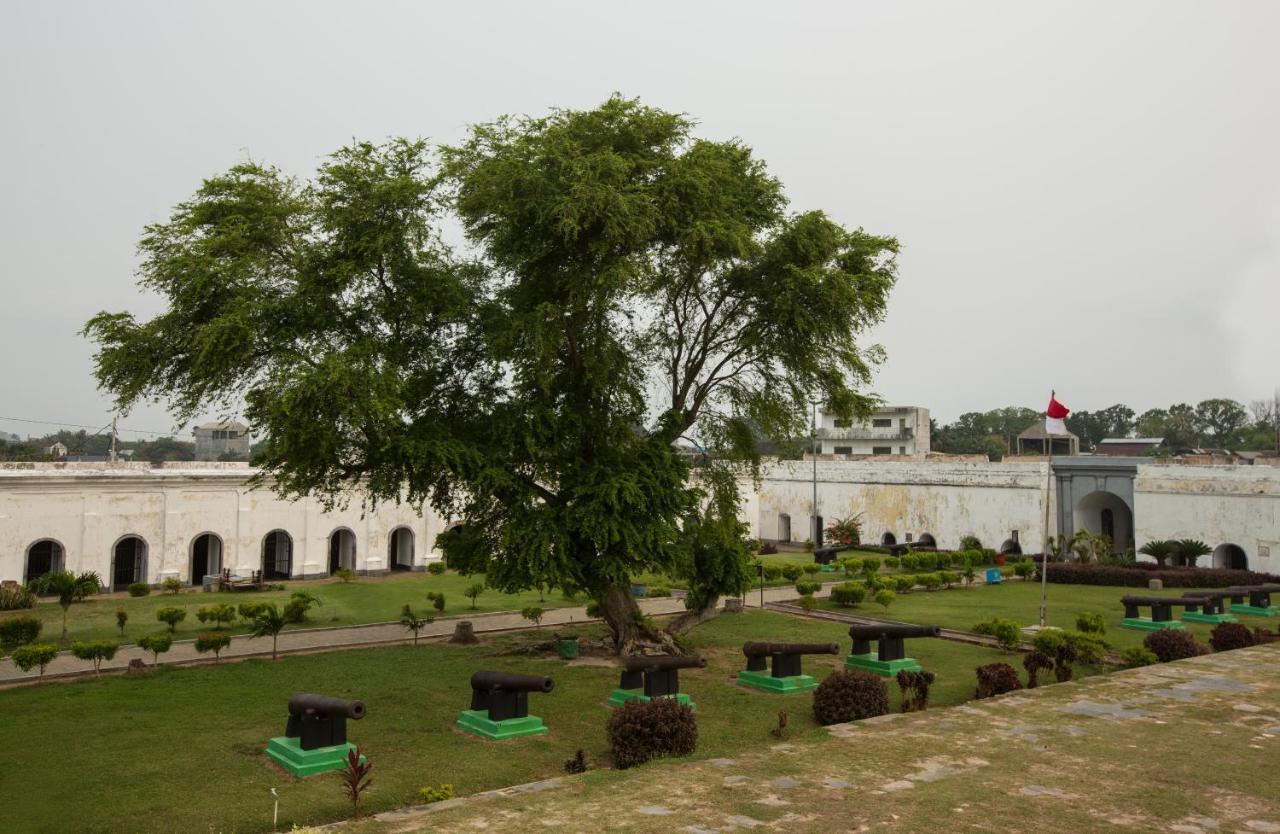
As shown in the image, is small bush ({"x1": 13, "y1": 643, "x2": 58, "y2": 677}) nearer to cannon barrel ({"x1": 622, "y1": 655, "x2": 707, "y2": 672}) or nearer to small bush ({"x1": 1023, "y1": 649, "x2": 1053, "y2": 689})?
cannon barrel ({"x1": 622, "y1": 655, "x2": 707, "y2": 672})

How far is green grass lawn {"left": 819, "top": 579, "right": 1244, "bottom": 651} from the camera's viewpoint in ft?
75.3

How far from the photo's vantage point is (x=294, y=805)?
9.27 metres

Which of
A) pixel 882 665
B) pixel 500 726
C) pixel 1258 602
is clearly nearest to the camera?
pixel 500 726

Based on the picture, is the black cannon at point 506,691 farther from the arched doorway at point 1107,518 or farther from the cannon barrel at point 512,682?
the arched doorway at point 1107,518

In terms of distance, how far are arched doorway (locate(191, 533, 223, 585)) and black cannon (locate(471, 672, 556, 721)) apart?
2298 centimetres

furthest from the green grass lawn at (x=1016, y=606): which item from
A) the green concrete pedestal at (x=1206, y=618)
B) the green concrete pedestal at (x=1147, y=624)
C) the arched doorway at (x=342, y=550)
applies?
the arched doorway at (x=342, y=550)

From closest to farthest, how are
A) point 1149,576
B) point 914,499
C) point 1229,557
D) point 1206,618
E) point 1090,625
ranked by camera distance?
point 1090,625 → point 1206,618 → point 1149,576 → point 1229,557 → point 914,499

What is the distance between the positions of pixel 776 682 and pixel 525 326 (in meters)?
7.42

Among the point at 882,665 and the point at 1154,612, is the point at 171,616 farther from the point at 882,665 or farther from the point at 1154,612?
the point at 1154,612

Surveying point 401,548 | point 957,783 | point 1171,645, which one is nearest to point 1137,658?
point 1171,645

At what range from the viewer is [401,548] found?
36781 mm

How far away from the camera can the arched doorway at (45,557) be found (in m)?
28.2

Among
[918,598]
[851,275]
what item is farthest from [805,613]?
[851,275]

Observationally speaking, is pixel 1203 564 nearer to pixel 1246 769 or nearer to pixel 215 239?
pixel 1246 769
